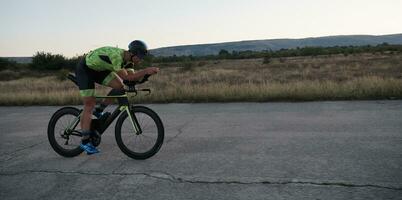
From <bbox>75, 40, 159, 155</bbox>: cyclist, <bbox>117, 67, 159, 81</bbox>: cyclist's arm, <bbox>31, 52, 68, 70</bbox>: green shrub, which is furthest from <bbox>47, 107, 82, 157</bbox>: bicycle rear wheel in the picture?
<bbox>31, 52, 68, 70</bbox>: green shrub

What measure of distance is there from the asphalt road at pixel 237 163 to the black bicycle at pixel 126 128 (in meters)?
0.17

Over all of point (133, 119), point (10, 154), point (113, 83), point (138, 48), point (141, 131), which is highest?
point (138, 48)

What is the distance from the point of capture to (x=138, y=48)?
5.48 metres

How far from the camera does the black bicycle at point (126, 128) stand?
5.73 m

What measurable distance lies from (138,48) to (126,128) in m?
1.12

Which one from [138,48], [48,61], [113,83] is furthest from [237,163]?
[48,61]

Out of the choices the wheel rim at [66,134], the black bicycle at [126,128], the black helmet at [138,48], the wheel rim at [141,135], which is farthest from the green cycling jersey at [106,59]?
the wheel rim at [66,134]

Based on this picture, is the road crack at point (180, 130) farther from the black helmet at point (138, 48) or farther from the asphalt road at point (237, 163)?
the black helmet at point (138, 48)

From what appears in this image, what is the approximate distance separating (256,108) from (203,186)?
5.84m

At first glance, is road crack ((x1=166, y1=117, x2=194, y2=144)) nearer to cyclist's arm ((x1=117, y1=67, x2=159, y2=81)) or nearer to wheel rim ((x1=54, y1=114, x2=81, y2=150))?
wheel rim ((x1=54, y1=114, x2=81, y2=150))

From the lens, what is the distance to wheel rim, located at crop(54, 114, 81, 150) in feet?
20.7

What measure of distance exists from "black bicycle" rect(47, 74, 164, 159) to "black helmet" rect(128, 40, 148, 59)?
0.31m

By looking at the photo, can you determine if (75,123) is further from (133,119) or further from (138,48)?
(138,48)

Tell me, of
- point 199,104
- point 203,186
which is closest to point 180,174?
point 203,186
